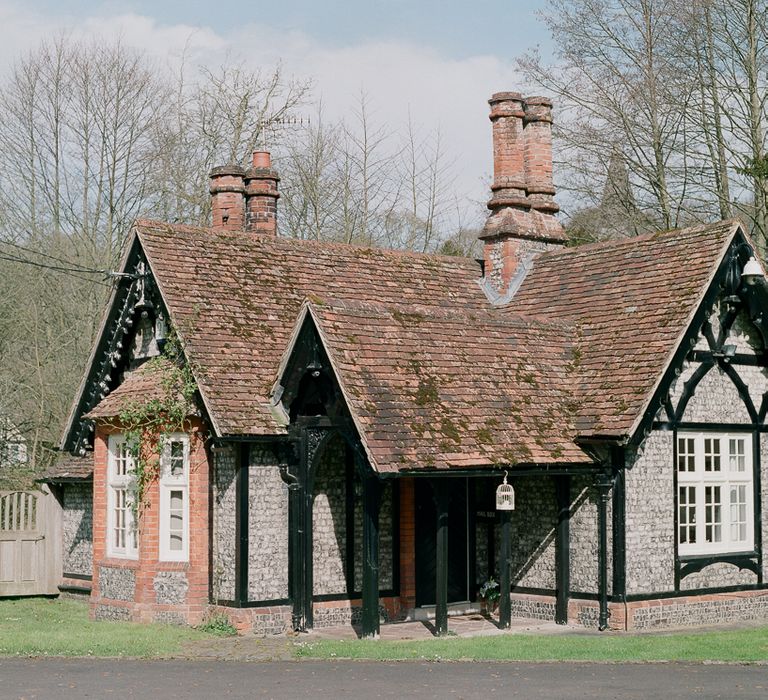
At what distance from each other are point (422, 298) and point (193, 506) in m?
5.65

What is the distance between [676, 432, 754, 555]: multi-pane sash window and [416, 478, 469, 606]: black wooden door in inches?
133

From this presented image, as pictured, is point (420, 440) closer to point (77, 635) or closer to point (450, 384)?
point (450, 384)

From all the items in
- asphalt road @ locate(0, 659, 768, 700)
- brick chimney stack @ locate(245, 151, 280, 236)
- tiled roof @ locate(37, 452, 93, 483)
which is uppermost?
brick chimney stack @ locate(245, 151, 280, 236)

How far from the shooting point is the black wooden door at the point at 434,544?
20016 millimetres

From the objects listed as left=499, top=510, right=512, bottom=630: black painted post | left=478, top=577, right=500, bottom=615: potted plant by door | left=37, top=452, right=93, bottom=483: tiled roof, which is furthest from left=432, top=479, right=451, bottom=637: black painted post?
left=37, top=452, right=93, bottom=483: tiled roof

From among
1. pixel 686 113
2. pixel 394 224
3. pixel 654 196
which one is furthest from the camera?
pixel 394 224

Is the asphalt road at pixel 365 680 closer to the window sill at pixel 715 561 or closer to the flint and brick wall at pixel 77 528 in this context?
the window sill at pixel 715 561

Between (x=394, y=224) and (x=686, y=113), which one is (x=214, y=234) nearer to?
(x=686, y=113)

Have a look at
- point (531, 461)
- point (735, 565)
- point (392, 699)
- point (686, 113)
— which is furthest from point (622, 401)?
point (686, 113)

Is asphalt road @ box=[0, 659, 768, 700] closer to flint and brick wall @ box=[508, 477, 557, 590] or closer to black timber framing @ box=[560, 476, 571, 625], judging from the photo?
black timber framing @ box=[560, 476, 571, 625]

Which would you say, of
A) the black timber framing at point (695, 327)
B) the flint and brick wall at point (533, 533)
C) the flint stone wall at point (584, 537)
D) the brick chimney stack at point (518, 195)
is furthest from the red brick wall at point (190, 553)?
the brick chimney stack at point (518, 195)

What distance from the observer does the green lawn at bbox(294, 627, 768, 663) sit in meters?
15.2

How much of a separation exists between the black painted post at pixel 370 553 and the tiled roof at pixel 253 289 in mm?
2058

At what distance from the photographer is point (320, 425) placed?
18.2 metres
